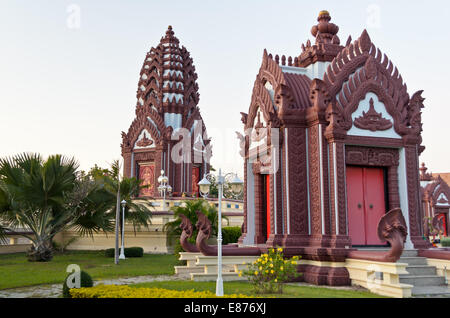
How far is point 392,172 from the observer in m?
12.4

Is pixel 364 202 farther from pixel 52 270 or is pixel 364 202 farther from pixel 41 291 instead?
pixel 52 270

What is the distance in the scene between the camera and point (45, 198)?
643 inches

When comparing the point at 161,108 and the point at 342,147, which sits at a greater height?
the point at 161,108

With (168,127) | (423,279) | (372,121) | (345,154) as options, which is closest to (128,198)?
(345,154)

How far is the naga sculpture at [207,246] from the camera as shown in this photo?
38.1 feet

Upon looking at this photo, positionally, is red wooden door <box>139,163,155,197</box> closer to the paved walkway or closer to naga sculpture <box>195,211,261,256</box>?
the paved walkway

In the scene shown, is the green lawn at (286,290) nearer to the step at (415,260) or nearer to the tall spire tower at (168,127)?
the step at (415,260)

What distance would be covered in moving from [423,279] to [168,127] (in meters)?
24.4

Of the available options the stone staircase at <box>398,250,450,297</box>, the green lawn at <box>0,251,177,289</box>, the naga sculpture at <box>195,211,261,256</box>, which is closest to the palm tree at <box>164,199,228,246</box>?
the green lawn at <box>0,251,177,289</box>

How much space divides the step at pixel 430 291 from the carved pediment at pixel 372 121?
440 centimetres

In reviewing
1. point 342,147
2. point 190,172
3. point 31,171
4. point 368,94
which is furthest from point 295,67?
point 190,172

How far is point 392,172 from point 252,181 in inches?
180

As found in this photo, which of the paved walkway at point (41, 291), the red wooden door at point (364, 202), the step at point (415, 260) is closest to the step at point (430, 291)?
the step at point (415, 260)
